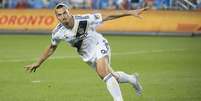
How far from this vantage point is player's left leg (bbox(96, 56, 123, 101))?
37.5 feet

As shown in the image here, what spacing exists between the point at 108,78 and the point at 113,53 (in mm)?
13704

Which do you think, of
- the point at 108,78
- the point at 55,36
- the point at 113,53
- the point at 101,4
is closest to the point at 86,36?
the point at 55,36

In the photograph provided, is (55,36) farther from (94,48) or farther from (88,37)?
(94,48)

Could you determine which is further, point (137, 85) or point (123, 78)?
point (137, 85)

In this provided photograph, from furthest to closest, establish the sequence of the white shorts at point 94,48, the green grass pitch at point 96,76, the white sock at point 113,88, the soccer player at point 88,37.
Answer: the green grass pitch at point 96,76 → the white shorts at point 94,48 → the soccer player at point 88,37 → the white sock at point 113,88

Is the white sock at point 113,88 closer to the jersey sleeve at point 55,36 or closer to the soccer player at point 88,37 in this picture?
the soccer player at point 88,37

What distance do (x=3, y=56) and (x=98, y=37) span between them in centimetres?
1206

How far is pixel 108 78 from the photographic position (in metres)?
11.6

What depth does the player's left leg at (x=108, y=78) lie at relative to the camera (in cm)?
1144

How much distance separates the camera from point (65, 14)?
11.5 meters

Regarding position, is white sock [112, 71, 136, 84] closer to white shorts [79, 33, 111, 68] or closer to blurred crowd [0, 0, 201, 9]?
white shorts [79, 33, 111, 68]

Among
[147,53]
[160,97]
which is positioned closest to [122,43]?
[147,53]

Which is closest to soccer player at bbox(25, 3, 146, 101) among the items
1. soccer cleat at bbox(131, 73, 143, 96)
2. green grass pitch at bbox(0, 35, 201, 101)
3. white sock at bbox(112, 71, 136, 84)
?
white sock at bbox(112, 71, 136, 84)

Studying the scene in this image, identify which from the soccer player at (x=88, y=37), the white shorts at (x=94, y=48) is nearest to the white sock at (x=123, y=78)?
the soccer player at (x=88, y=37)
